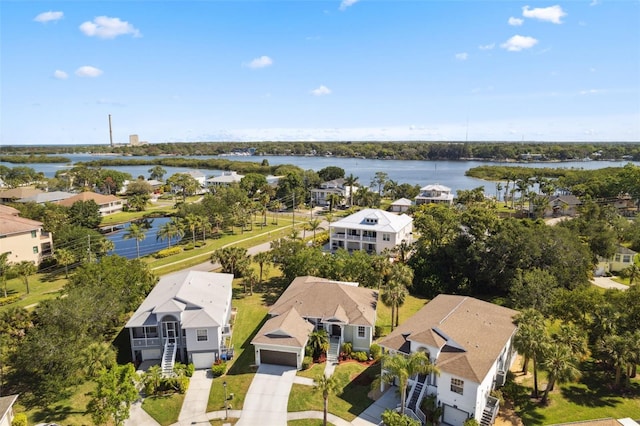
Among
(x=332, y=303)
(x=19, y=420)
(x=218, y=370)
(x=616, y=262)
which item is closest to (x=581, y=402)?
(x=332, y=303)

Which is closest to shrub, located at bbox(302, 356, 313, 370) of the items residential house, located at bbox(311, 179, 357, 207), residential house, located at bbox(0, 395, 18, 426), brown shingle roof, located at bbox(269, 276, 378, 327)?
brown shingle roof, located at bbox(269, 276, 378, 327)

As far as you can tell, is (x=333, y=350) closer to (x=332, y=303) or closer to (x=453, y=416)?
(x=332, y=303)

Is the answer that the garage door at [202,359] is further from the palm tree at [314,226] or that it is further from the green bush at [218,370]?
the palm tree at [314,226]

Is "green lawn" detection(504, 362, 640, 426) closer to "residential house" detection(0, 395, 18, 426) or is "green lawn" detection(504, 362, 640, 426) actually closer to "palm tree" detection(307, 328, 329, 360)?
"palm tree" detection(307, 328, 329, 360)

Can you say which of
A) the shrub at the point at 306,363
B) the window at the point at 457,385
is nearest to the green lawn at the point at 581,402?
the window at the point at 457,385

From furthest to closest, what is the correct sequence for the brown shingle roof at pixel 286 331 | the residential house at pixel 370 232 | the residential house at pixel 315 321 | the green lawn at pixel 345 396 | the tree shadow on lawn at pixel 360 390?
the residential house at pixel 370 232, the residential house at pixel 315 321, the brown shingle roof at pixel 286 331, the tree shadow on lawn at pixel 360 390, the green lawn at pixel 345 396

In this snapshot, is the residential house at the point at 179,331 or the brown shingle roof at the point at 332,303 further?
the brown shingle roof at the point at 332,303

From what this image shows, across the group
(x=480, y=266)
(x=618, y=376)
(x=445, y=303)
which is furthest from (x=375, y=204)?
(x=618, y=376)

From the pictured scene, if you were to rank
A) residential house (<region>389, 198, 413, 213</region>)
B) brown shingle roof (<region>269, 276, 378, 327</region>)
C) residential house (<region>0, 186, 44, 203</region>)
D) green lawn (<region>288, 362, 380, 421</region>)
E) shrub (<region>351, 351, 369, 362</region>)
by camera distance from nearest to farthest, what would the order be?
green lawn (<region>288, 362, 380, 421</region>)
shrub (<region>351, 351, 369, 362</region>)
brown shingle roof (<region>269, 276, 378, 327</region>)
residential house (<region>389, 198, 413, 213</region>)
residential house (<region>0, 186, 44, 203</region>)

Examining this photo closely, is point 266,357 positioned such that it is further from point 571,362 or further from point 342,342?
point 571,362
